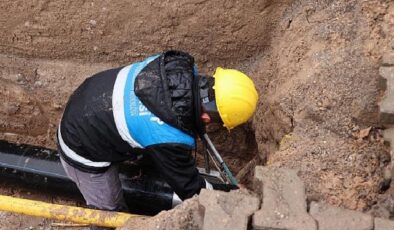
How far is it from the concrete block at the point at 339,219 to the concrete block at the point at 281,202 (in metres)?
0.05

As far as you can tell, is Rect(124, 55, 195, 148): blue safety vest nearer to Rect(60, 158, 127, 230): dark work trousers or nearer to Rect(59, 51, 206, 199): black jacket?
Rect(59, 51, 206, 199): black jacket

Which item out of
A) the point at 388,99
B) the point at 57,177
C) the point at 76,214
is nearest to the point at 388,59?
the point at 388,99

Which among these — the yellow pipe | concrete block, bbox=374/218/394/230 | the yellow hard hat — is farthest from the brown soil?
the yellow pipe

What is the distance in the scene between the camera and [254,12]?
4.25 meters

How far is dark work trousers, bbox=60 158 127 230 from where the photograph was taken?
373 centimetres

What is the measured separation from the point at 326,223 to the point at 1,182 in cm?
303

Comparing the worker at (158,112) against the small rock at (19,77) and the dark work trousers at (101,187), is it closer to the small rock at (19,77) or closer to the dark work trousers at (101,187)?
Answer: the dark work trousers at (101,187)

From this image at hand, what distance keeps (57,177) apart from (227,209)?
2089mm

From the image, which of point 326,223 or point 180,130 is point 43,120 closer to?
point 180,130

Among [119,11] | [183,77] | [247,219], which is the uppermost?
[119,11]

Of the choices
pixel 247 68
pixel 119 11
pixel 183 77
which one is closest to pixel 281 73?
pixel 247 68

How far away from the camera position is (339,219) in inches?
102

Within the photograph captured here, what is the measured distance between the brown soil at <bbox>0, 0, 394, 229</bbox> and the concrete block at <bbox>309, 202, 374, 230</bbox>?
24 centimetres

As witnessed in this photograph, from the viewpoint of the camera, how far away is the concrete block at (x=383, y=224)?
2.52m
